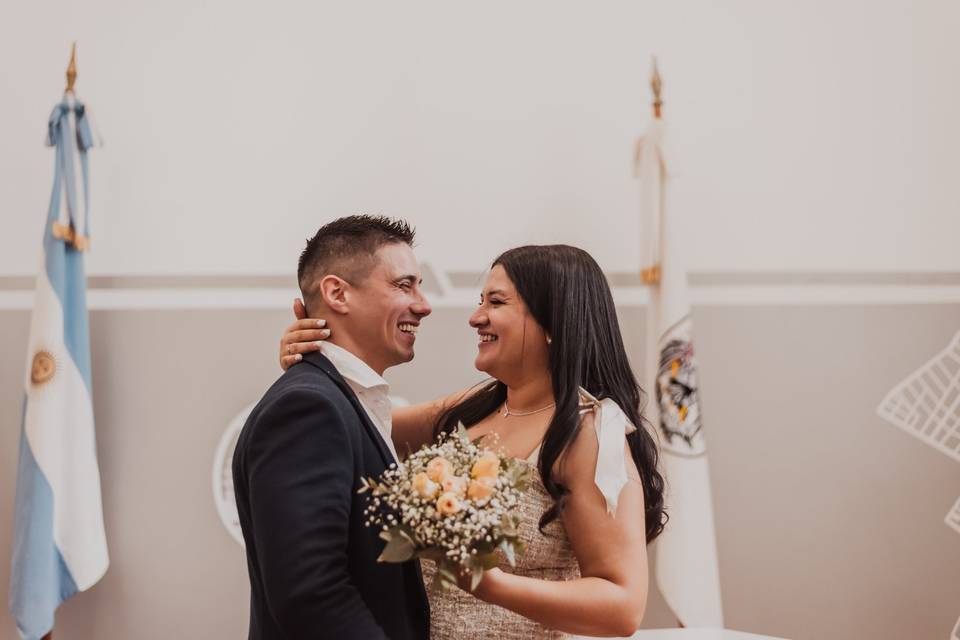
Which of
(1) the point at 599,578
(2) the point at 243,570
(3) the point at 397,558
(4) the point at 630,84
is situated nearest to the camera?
(3) the point at 397,558

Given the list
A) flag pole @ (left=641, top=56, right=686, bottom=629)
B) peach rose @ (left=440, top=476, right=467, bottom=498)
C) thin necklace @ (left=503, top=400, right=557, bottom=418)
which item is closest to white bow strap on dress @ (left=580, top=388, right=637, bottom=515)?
thin necklace @ (left=503, top=400, right=557, bottom=418)

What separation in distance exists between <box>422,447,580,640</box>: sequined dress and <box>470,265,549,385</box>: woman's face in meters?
0.24

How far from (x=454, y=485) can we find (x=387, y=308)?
61 centimetres

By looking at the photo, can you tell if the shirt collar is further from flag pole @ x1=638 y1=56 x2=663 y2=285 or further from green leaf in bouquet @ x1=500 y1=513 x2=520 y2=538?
flag pole @ x1=638 y1=56 x2=663 y2=285

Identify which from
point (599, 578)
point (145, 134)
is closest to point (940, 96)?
point (599, 578)

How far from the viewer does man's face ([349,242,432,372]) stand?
1.95m

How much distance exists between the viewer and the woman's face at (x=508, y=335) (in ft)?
7.01

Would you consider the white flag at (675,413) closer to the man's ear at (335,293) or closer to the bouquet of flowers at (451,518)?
the man's ear at (335,293)

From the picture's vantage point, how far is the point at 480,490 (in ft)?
4.83

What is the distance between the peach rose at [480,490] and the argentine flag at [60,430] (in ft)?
7.99

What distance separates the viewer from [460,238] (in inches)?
149

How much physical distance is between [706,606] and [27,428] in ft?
9.03

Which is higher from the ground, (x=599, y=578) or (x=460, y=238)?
(x=460, y=238)

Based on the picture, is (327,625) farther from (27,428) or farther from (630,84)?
(630,84)
